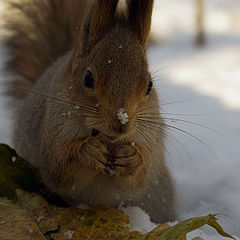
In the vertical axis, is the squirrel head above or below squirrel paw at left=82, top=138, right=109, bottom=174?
above

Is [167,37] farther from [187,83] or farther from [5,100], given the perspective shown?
[5,100]

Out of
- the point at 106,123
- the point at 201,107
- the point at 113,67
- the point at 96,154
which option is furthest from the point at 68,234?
the point at 201,107

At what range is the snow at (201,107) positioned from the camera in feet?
5.81

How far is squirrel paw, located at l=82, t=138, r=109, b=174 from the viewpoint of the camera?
138 cm

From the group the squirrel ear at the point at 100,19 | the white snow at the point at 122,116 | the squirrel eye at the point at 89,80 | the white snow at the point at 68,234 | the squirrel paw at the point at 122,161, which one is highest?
the squirrel ear at the point at 100,19

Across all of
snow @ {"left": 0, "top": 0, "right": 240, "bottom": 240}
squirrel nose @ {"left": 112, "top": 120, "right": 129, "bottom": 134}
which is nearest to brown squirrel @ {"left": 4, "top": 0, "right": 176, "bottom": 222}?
squirrel nose @ {"left": 112, "top": 120, "right": 129, "bottom": 134}

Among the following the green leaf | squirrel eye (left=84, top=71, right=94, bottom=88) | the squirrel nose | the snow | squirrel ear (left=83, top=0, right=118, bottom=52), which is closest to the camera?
the squirrel nose

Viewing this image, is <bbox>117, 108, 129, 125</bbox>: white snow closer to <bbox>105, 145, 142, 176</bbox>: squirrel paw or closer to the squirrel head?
the squirrel head

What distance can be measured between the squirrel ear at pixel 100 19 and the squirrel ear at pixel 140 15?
59 mm

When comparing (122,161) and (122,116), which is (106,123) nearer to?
(122,116)

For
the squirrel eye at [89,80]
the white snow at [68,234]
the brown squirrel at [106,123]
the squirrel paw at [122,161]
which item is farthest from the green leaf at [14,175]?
the squirrel eye at [89,80]

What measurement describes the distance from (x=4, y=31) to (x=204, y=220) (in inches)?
66.6

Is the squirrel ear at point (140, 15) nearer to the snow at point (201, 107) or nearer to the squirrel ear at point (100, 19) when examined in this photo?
the squirrel ear at point (100, 19)

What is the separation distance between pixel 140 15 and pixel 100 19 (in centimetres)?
14
